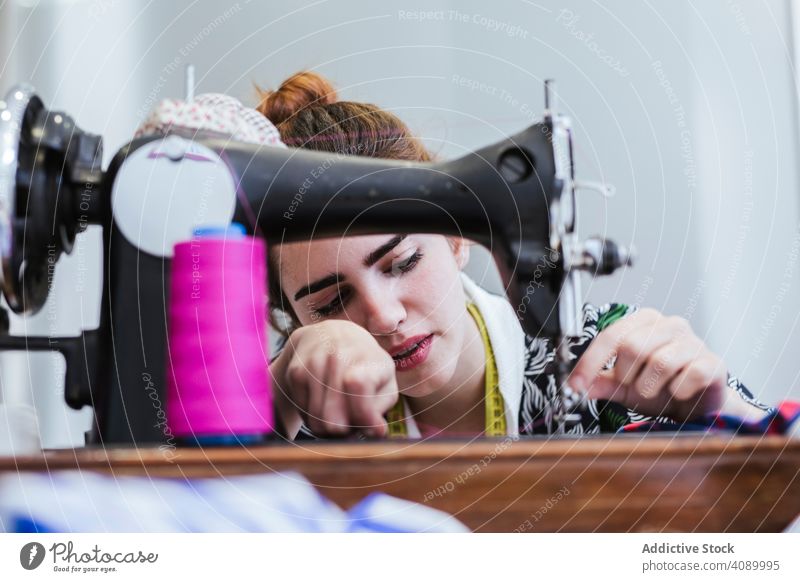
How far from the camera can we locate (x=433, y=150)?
1.68 feet

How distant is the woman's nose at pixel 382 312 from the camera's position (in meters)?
0.48

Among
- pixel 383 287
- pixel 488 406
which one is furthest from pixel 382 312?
pixel 488 406

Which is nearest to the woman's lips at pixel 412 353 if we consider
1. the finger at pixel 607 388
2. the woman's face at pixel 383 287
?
the woman's face at pixel 383 287

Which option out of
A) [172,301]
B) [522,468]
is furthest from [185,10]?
[522,468]

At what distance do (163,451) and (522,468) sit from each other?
154 mm

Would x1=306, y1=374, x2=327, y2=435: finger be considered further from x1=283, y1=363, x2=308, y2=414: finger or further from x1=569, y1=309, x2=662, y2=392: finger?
x1=569, y1=309, x2=662, y2=392: finger

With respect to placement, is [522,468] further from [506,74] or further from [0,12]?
[0,12]

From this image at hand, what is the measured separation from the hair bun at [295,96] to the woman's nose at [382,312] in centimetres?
13

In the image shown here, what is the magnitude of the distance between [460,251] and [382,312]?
0.08 meters

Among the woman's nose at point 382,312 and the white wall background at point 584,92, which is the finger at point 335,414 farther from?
the white wall background at point 584,92

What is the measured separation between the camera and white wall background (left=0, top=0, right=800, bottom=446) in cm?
53

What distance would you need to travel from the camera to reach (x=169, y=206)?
388 millimetres

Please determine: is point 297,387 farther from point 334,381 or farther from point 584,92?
point 584,92
